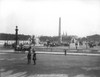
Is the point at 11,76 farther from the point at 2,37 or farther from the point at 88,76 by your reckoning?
the point at 2,37

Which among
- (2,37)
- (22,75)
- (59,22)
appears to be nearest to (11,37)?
(2,37)

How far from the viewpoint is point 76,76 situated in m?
12.2

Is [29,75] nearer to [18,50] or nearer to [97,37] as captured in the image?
[18,50]

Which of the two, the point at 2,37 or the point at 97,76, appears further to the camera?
the point at 2,37

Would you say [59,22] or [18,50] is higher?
[59,22]

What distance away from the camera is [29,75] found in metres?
12.3

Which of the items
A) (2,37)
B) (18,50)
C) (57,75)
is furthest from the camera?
(2,37)

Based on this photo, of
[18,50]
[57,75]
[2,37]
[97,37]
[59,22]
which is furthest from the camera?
[97,37]

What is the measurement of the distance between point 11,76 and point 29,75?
3.97ft

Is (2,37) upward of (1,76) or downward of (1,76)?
upward

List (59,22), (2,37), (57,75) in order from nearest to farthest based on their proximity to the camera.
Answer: (57,75) < (59,22) < (2,37)

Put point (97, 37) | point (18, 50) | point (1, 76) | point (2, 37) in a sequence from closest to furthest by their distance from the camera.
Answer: point (1, 76) → point (18, 50) → point (2, 37) → point (97, 37)

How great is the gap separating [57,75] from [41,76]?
115cm

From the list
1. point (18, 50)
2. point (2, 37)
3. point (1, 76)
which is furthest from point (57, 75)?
point (2, 37)
